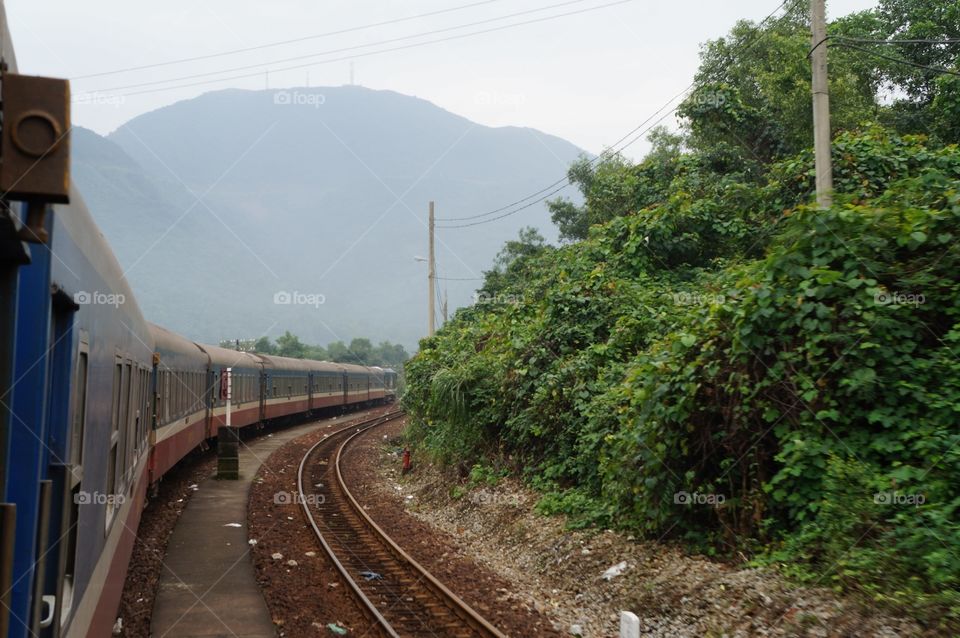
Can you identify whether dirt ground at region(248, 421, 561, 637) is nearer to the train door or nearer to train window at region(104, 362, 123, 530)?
train window at region(104, 362, 123, 530)

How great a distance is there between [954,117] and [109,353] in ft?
64.3

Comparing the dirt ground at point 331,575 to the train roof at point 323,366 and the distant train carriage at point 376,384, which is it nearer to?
the train roof at point 323,366

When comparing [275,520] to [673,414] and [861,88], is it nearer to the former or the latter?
[673,414]

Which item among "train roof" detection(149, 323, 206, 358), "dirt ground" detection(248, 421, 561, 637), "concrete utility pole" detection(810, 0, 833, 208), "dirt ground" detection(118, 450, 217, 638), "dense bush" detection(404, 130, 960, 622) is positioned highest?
"concrete utility pole" detection(810, 0, 833, 208)

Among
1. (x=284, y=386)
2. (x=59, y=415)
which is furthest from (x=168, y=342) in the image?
(x=284, y=386)

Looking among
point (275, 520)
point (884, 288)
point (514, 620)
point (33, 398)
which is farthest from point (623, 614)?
point (275, 520)

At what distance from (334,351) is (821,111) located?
10756 cm

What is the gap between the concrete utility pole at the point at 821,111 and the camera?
9.31m

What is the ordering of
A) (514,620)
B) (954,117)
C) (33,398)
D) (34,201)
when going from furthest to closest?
(954,117) < (514,620) < (33,398) < (34,201)

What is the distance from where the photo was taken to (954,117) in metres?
18.0

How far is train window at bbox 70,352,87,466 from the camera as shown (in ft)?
11.7

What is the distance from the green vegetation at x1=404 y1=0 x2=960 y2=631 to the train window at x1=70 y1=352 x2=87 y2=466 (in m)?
6.03

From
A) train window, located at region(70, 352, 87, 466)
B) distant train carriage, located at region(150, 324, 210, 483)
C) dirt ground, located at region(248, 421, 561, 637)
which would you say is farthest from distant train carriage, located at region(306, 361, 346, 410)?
train window, located at region(70, 352, 87, 466)

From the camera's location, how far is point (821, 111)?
31.8ft
